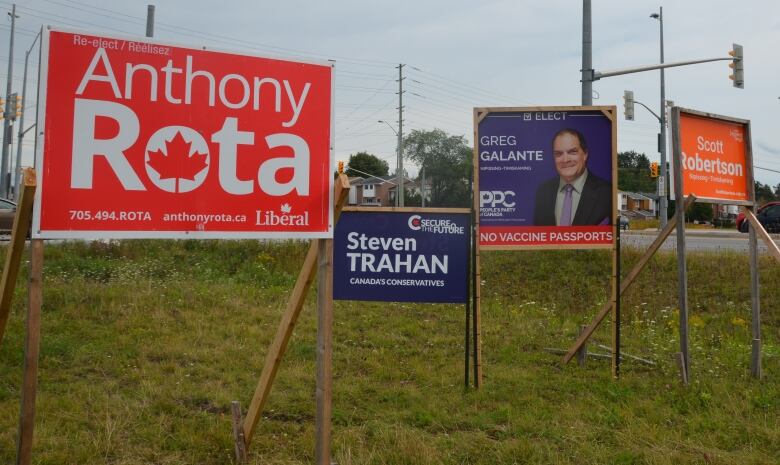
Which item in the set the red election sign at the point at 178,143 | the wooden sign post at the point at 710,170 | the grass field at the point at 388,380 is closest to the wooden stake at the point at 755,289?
the wooden sign post at the point at 710,170

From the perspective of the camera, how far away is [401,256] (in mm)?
6113

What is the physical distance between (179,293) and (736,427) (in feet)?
23.9

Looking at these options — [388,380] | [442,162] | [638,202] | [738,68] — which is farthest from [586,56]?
[638,202]

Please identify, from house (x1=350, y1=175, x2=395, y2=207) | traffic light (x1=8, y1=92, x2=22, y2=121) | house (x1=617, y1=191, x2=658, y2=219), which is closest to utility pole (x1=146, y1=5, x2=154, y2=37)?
traffic light (x1=8, y1=92, x2=22, y2=121)

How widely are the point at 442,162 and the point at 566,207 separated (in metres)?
64.3

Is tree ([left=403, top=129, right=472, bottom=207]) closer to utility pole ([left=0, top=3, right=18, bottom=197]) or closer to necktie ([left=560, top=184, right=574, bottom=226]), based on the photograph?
utility pole ([left=0, top=3, right=18, bottom=197])

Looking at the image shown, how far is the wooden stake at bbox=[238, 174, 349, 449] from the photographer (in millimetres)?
3722

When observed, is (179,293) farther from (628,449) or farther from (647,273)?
(647,273)

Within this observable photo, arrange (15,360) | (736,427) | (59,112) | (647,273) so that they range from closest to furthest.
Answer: (59,112) < (736,427) < (15,360) < (647,273)

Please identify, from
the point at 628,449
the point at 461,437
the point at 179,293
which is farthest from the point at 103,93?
the point at 179,293

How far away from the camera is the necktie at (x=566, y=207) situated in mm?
6414

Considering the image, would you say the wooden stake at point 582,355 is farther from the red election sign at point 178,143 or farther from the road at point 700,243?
the road at point 700,243

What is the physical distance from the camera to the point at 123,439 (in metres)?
4.43

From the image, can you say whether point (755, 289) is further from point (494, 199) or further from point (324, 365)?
point (324, 365)
